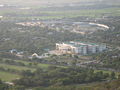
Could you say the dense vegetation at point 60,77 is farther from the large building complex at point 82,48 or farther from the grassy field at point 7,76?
the large building complex at point 82,48

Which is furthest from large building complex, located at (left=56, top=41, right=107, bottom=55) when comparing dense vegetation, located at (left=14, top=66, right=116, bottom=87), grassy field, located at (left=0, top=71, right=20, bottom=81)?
grassy field, located at (left=0, top=71, right=20, bottom=81)

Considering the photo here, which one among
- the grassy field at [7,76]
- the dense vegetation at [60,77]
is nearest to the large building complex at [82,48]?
the dense vegetation at [60,77]

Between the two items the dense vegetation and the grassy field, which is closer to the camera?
the dense vegetation

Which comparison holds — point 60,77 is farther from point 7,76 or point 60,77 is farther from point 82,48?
point 82,48

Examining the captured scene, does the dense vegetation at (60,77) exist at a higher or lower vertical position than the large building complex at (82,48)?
higher

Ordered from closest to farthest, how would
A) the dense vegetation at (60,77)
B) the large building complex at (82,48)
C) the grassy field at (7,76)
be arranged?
1. the dense vegetation at (60,77)
2. the grassy field at (7,76)
3. the large building complex at (82,48)

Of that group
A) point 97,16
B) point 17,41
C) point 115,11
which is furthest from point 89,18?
point 17,41

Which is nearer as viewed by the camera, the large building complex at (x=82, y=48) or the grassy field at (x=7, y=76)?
the grassy field at (x=7, y=76)

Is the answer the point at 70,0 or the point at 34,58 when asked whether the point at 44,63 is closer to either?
the point at 34,58

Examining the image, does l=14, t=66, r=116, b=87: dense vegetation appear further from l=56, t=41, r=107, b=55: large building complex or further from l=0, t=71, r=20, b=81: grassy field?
l=56, t=41, r=107, b=55: large building complex

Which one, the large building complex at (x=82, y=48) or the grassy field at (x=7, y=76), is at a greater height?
the grassy field at (x=7, y=76)

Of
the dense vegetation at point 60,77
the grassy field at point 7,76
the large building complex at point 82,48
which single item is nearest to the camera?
the dense vegetation at point 60,77

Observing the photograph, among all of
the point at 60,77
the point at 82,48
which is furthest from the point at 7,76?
the point at 82,48

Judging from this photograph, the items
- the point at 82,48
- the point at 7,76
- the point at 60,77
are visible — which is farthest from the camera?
the point at 82,48
